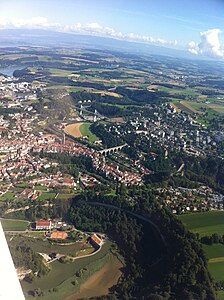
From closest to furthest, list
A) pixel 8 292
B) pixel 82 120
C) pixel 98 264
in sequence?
pixel 8 292, pixel 98 264, pixel 82 120

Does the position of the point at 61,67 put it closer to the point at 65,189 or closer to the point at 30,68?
the point at 30,68

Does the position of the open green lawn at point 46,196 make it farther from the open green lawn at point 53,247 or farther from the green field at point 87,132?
the green field at point 87,132

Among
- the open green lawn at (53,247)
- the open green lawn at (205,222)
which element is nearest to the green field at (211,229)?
the open green lawn at (205,222)

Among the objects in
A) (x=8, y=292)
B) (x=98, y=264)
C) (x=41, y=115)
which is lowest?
(x=98, y=264)

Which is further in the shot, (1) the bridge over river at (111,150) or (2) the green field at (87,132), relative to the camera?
(2) the green field at (87,132)

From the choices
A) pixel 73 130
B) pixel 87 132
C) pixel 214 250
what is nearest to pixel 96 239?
pixel 214 250

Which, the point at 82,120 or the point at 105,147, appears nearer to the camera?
the point at 105,147

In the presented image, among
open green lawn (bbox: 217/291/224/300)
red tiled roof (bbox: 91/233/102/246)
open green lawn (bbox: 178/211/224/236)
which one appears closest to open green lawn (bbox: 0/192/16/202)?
red tiled roof (bbox: 91/233/102/246)

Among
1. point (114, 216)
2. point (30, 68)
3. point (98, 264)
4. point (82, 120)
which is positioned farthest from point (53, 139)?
point (30, 68)
